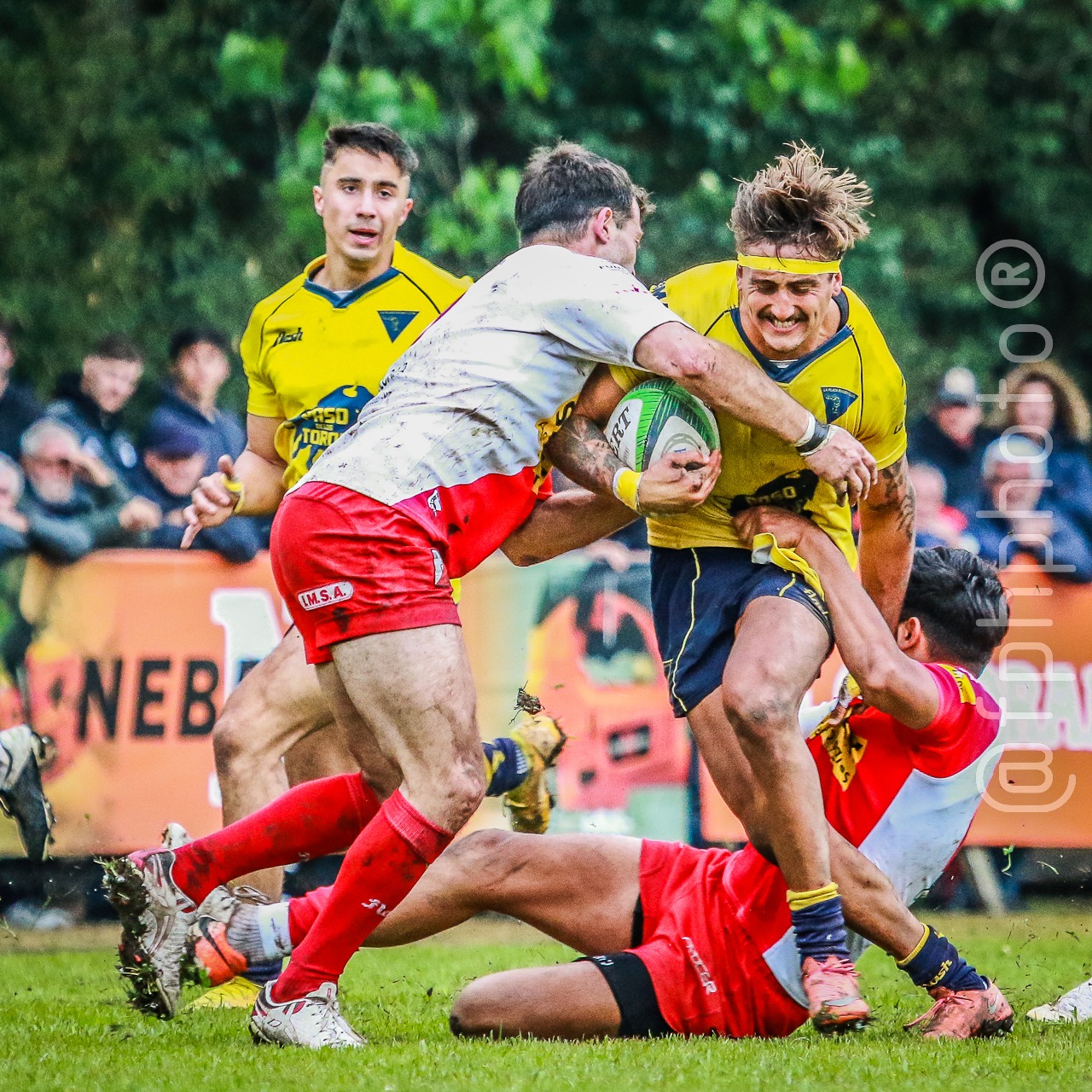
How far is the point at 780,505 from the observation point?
4824mm

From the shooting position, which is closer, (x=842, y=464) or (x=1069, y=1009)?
(x=842, y=464)

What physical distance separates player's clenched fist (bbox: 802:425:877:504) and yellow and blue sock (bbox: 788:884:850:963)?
43.2 inches

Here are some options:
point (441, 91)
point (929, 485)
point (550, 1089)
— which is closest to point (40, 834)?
point (550, 1089)

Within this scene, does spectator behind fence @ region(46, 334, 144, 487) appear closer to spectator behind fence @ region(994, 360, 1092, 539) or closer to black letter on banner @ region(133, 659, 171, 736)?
black letter on banner @ region(133, 659, 171, 736)

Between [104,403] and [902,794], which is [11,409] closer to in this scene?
[104,403]

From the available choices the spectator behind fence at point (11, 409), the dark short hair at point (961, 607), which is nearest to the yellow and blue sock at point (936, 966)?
the dark short hair at point (961, 607)

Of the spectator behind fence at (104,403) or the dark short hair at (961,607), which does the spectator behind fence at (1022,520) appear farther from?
the spectator behind fence at (104,403)

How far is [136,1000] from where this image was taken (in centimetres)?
435

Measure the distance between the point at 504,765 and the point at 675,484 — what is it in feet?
5.51

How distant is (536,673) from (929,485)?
229 cm

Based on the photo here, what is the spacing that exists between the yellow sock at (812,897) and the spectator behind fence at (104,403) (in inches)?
176

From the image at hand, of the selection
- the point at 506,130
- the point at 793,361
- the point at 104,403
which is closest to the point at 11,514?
the point at 104,403

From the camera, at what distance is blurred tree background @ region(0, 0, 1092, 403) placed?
35.7 ft

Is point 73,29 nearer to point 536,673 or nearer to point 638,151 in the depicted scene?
point 638,151
